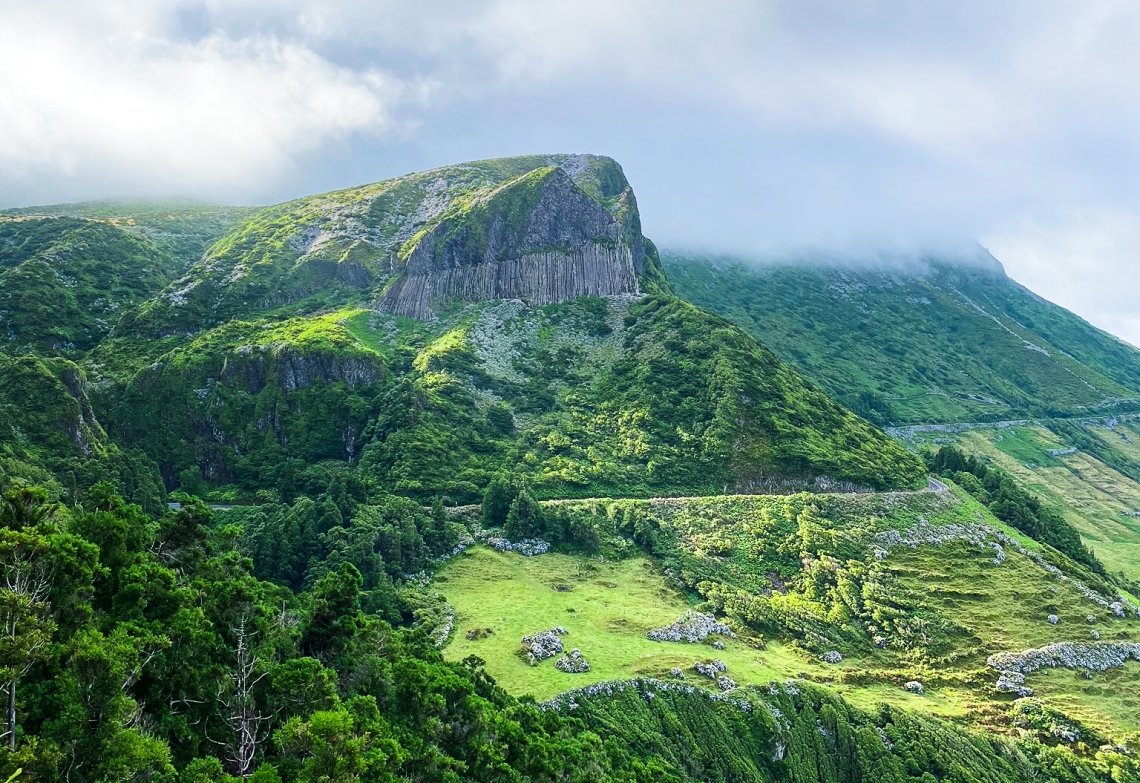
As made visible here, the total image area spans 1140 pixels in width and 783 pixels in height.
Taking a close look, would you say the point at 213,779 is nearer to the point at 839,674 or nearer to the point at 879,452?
the point at 839,674

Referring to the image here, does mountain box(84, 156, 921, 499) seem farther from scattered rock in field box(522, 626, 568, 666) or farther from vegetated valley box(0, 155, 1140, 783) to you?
scattered rock in field box(522, 626, 568, 666)

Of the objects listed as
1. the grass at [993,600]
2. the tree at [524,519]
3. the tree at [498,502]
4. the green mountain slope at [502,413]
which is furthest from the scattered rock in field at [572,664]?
the green mountain slope at [502,413]

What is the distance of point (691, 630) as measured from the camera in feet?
251

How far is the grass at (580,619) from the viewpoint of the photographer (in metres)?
64.2

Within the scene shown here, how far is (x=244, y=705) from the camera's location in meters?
34.6

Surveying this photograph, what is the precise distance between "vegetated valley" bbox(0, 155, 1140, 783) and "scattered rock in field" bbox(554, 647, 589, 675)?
1.29 feet

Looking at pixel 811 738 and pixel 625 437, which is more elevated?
pixel 625 437

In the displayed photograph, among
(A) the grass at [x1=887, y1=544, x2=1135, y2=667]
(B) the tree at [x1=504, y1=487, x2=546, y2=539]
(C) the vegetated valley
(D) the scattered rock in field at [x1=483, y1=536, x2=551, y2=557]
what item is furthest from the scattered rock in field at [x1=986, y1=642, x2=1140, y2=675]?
(B) the tree at [x1=504, y1=487, x2=546, y2=539]

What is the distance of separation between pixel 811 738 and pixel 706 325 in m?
117

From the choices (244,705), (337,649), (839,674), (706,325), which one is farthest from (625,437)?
(244,705)

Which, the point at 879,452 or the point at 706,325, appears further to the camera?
the point at 706,325

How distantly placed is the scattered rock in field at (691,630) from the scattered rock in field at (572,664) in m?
12.2

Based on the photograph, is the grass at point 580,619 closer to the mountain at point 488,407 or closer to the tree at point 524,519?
the tree at point 524,519

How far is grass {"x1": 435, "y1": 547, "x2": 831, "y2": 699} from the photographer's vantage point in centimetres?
6425
